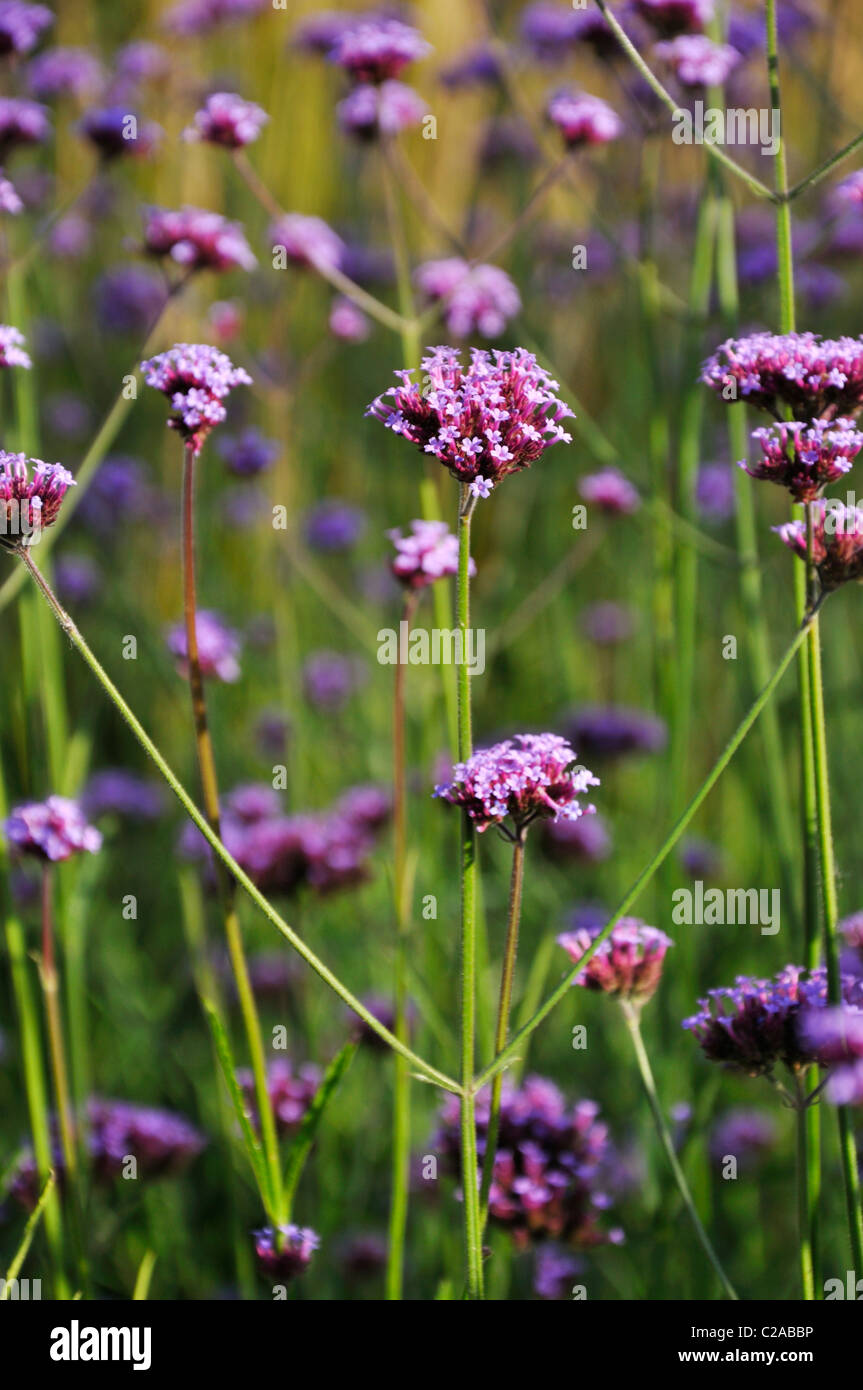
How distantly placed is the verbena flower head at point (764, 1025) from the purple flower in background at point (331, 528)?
5.01ft

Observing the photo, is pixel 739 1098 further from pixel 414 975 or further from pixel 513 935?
pixel 513 935

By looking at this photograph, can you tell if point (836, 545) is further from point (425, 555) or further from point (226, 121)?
point (226, 121)

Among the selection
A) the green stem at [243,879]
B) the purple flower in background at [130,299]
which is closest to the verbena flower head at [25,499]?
the green stem at [243,879]

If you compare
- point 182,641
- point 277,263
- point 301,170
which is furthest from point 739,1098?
point 301,170

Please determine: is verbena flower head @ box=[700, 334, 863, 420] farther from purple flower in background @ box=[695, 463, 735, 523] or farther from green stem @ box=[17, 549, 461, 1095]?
purple flower in background @ box=[695, 463, 735, 523]

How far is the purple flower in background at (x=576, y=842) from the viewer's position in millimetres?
1863

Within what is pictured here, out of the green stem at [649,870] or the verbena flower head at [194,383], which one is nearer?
the green stem at [649,870]

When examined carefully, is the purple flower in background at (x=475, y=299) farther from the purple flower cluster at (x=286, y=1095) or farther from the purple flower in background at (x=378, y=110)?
the purple flower cluster at (x=286, y=1095)

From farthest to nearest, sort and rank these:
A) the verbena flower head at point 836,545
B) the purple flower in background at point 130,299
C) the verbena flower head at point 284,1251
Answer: the purple flower in background at point 130,299 < the verbena flower head at point 284,1251 < the verbena flower head at point 836,545

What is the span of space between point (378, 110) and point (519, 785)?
3.32 feet

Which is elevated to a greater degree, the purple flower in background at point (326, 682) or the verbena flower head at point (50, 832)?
the purple flower in background at point (326, 682)

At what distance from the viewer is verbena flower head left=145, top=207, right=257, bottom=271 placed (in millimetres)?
1256

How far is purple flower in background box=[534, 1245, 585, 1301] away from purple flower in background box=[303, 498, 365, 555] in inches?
51.6

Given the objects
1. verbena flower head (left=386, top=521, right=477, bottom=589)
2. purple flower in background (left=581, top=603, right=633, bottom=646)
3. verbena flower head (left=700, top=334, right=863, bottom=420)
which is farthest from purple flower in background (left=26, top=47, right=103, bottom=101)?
verbena flower head (left=700, top=334, right=863, bottom=420)
